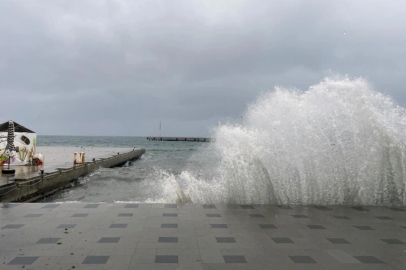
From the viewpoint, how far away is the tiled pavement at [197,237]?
13.6 feet

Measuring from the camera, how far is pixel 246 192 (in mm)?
8672

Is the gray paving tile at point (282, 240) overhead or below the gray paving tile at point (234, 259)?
overhead

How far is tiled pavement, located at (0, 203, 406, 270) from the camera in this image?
415cm

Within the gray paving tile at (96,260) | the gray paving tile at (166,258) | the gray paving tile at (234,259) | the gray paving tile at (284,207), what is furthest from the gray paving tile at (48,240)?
the gray paving tile at (284,207)

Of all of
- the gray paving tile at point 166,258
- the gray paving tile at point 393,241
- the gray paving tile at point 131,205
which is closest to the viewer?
the gray paving tile at point 166,258

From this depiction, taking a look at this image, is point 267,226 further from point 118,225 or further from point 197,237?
point 118,225

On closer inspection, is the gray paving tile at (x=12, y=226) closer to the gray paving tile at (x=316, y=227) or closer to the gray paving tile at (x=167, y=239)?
the gray paving tile at (x=167, y=239)

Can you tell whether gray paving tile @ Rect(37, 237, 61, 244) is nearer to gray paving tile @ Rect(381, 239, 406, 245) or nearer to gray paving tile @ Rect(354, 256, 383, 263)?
gray paving tile @ Rect(354, 256, 383, 263)

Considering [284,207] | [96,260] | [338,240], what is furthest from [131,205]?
[338,240]

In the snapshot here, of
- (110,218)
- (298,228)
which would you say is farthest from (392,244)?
(110,218)

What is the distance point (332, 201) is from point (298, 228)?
10.3 feet

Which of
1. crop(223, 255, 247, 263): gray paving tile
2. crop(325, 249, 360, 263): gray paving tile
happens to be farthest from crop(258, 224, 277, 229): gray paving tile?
crop(223, 255, 247, 263): gray paving tile

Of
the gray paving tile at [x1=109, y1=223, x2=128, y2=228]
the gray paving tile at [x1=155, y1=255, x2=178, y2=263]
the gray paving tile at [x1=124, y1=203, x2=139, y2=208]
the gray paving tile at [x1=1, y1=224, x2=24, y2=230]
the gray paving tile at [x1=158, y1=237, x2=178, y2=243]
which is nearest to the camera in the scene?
the gray paving tile at [x1=155, y1=255, x2=178, y2=263]

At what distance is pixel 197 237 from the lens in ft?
17.1
